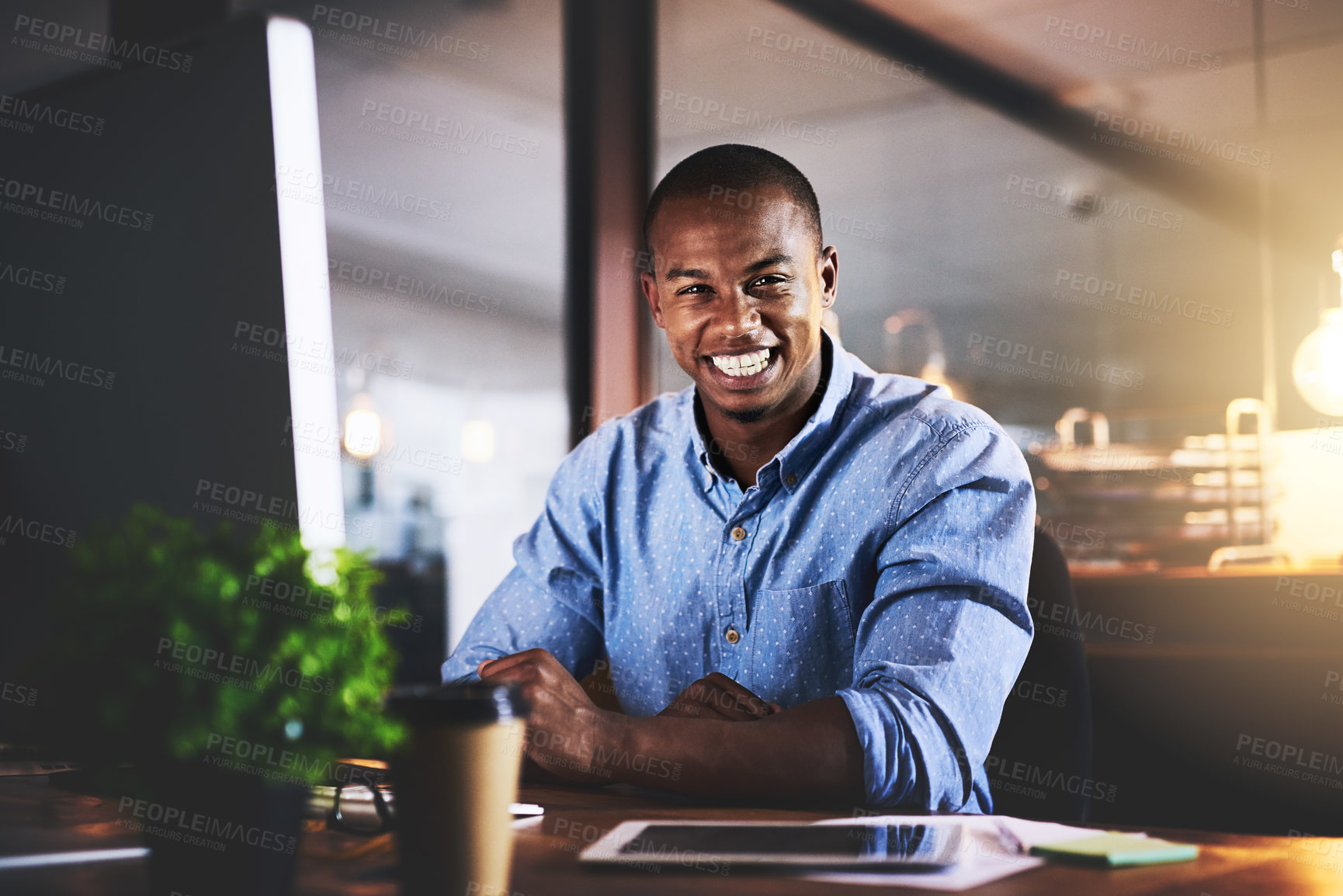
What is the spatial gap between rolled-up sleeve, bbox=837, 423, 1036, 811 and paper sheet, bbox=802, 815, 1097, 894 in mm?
256

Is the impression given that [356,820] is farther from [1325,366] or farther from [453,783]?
[1325,366]

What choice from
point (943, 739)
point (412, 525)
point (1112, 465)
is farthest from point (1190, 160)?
point (943, 739)

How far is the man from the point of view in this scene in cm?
106

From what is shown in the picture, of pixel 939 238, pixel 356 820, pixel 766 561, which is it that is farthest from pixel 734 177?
pixel 939 238

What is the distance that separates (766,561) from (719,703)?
31cm

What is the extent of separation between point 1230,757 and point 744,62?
342cm

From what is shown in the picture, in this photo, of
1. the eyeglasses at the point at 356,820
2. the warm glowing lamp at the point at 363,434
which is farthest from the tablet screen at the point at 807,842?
the warm glowing lamp at the point at 363,434

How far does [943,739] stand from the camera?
1.12m

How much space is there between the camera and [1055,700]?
135 cm

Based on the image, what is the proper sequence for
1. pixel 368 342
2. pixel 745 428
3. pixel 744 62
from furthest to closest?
pixel 368 342 → pixel 744 62 → pixel 745 428

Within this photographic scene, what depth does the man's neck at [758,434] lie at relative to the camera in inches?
62.7

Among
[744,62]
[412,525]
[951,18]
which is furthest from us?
[412,525]

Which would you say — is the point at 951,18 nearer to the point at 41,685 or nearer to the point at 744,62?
the point at 744,62

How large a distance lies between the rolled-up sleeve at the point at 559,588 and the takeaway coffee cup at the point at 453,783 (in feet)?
3.62
